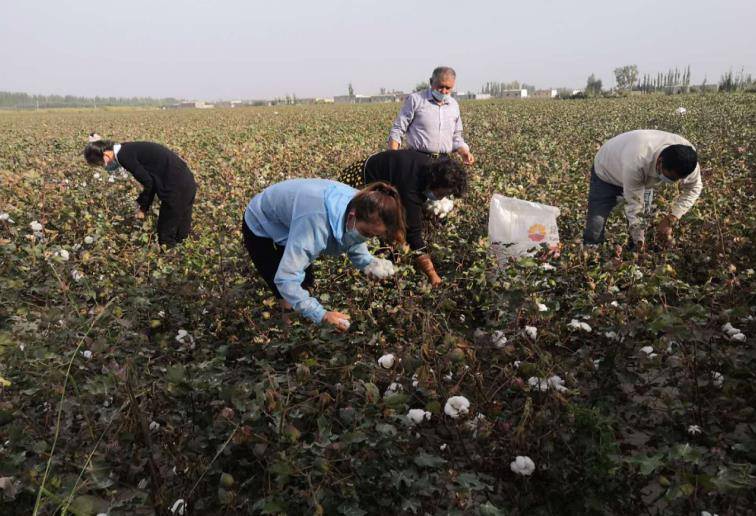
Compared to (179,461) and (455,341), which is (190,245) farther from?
(455,341)

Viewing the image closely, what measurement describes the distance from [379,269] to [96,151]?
281 centimetres

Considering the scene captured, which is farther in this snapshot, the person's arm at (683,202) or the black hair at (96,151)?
the black hair at (96,151)

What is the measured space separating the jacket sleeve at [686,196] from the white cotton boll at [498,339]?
1775mm

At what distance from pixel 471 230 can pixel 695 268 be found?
5.32 ft

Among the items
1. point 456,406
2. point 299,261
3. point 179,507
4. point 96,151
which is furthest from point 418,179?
point 96,151

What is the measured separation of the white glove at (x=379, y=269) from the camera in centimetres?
261

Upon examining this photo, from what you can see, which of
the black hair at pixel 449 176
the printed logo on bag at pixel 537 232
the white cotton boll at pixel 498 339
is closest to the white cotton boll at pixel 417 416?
the white cotton boll at pixel 498 339

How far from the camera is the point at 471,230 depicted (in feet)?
13.8

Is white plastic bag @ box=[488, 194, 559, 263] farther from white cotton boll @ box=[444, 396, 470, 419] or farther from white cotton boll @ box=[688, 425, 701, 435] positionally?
white cotton boll @ box=[444, 396, 470, 419]

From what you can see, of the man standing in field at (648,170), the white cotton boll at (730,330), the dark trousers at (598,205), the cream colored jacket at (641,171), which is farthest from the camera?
the dark trousers at (598,205)

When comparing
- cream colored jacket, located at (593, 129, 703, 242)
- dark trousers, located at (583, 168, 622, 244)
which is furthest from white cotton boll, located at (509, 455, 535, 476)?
dark trousers, located at (583, 168, 622, 244)

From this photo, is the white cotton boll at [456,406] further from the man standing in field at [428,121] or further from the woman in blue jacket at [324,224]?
the man standing in field at [428,121]

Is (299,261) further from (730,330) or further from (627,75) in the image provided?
(627,75)

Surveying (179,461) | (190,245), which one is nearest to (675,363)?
(179,461)
